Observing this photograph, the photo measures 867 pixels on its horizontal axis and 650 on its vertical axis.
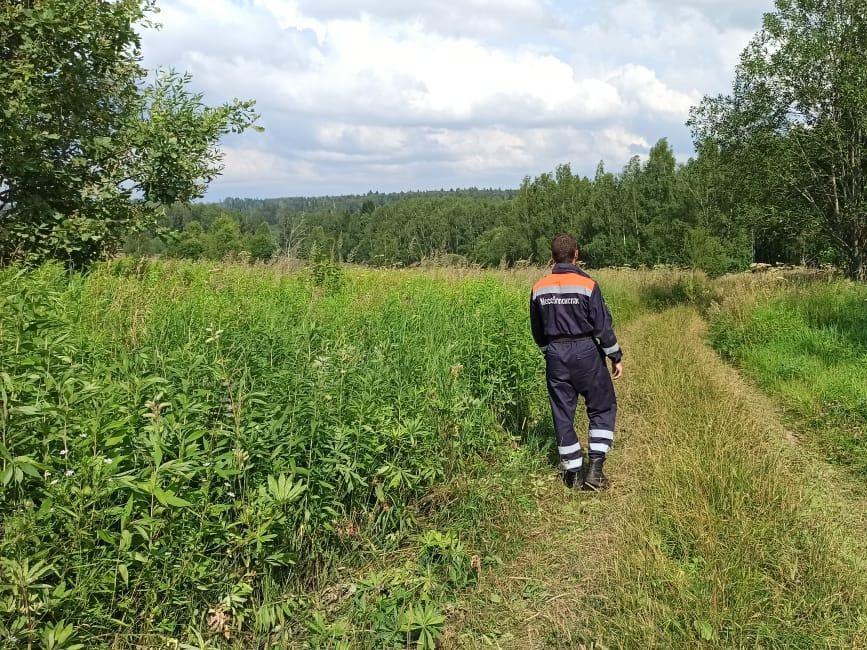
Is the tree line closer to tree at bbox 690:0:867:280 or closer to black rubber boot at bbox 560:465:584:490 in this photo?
tree at bbox 690:0:867:280

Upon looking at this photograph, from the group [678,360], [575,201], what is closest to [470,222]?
[575,201]

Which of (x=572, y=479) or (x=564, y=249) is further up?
(x=564, y=249)

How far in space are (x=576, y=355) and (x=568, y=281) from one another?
0.70 meters

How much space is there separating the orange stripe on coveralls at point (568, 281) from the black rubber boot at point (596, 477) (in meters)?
1.61

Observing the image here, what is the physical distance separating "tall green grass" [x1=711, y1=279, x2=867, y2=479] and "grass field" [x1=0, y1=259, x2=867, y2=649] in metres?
0.80

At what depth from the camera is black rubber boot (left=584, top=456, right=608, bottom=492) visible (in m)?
5.13

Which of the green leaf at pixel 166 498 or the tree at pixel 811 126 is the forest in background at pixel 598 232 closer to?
the tree at pixel 811 126

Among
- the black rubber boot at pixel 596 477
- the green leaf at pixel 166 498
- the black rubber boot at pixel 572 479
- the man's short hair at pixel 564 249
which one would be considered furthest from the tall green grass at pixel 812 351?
the green leaf at pixel 166 498

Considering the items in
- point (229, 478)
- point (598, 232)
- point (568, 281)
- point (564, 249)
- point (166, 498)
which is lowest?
point (229, 478)

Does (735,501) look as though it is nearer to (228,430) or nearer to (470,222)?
(228,430)

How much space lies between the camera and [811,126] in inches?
664

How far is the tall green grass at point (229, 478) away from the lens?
248 centimetres

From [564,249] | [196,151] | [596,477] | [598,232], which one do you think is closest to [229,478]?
[596,477]

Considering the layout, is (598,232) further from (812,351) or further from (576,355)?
(576,355)
